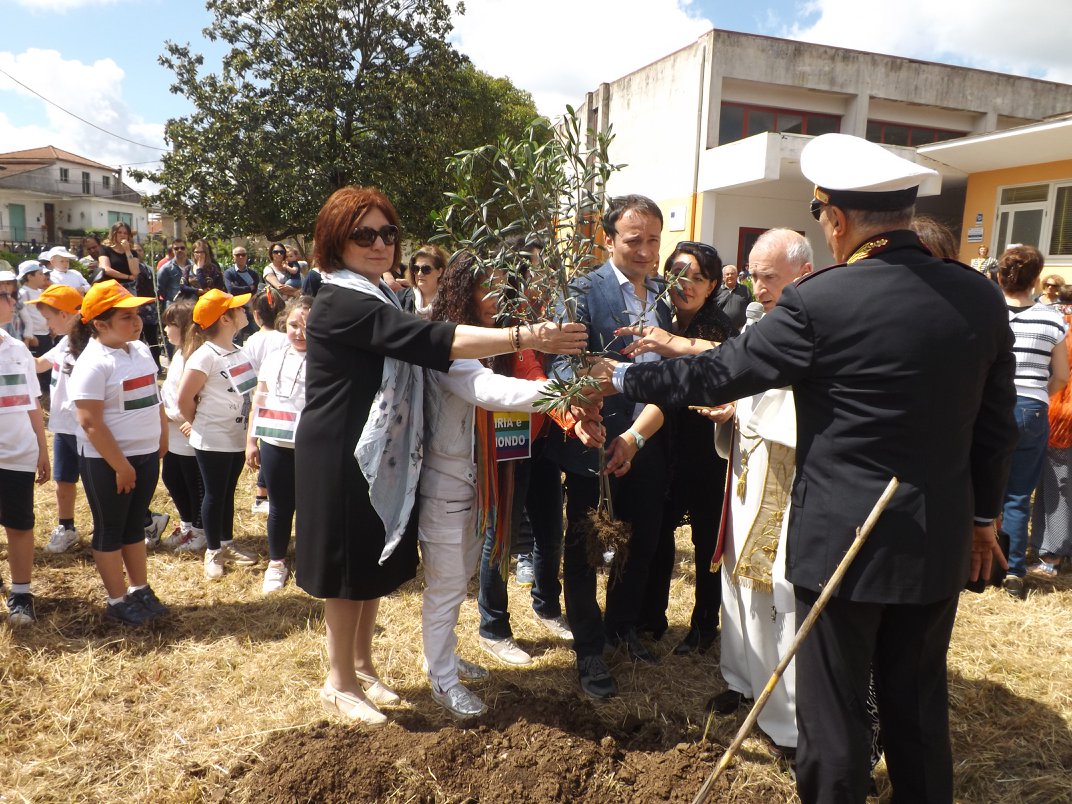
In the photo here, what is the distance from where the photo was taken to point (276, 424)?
4535 mm

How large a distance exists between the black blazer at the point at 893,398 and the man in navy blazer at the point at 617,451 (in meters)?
1.09

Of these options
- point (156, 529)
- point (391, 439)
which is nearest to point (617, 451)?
point (391, 439)

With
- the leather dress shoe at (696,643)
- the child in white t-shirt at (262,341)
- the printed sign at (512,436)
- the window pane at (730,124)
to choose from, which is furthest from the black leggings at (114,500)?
the window pane at (730,124)

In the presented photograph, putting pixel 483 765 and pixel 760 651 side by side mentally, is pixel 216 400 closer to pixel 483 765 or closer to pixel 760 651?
pixel 483 765

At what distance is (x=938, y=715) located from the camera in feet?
7.55

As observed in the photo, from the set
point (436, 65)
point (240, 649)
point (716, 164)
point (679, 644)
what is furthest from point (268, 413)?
point (436, 65)

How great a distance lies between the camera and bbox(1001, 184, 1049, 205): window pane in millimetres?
15375

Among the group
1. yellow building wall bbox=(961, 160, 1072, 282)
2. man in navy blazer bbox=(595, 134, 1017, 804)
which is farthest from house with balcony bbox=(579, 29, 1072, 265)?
man in navy blazer bbox=(595, 134, 1017, 804)

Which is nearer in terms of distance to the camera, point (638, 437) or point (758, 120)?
point (638, 437)

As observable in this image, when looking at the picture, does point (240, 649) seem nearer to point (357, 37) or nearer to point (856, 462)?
point (856, 462)

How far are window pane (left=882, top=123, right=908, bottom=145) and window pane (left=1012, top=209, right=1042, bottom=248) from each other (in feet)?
25.8

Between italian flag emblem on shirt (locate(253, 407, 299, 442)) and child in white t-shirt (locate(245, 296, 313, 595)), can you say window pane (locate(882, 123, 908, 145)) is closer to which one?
child in white t-shirt (locate(245, 296, 313, 595))

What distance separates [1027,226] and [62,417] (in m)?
18.1

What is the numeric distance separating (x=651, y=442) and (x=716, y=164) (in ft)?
57.1
